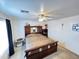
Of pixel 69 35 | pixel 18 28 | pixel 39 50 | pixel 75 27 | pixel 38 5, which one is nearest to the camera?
pixel 38 5

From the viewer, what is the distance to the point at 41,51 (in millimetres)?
3389

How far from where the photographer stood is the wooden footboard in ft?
9.59

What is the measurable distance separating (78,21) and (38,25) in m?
3.74

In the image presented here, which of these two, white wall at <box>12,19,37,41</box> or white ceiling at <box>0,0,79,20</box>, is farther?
white wall at <box>12,19,37,41</box>

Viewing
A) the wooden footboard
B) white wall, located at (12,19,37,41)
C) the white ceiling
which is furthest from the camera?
white wall, located at (12,19,37,41)

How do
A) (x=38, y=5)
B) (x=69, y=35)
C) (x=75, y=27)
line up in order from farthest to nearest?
(x=69, y=35) < (x=75, y=27) < (x=38, y=5)

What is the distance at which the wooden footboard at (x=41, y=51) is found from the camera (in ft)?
9.59

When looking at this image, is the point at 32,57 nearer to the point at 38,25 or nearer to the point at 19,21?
the point at 19,21

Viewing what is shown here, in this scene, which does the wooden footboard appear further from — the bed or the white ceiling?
the white ceiling

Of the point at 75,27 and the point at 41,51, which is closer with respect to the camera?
the point at 41,51

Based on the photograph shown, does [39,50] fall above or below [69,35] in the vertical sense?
below

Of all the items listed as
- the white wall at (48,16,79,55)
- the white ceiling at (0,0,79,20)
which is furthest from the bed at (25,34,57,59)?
the white ceiling at (0,0,79,20)

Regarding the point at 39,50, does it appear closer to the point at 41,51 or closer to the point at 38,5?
the point at 41,51

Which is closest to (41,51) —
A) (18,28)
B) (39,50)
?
(39,50)
